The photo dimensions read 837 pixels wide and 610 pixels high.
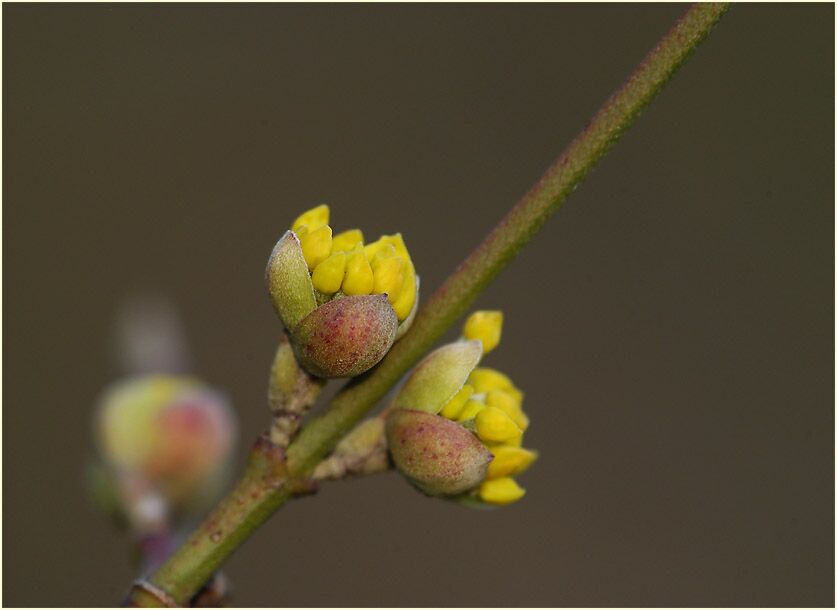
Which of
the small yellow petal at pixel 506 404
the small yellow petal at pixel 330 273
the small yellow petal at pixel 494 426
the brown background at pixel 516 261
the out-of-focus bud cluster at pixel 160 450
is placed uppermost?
the brown background at pixel 516 261

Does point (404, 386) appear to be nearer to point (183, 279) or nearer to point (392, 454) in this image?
point (392, 454)

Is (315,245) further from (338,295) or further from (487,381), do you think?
(487,381)

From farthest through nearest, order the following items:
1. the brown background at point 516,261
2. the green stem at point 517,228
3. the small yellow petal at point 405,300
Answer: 1. the brown background at point 516,261
2. the small yellow petal at point 405,300
3. the green stem at point 517,228

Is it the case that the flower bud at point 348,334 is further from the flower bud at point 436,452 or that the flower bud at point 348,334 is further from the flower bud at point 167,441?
the flower bud at point 167,441

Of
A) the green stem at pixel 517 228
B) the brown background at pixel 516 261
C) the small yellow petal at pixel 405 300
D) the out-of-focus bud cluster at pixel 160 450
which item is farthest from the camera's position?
the brown background at pixel 516 261

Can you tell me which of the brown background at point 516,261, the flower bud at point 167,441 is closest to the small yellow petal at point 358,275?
the flower bud at point 167,441

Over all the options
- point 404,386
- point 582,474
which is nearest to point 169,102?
point 582,474

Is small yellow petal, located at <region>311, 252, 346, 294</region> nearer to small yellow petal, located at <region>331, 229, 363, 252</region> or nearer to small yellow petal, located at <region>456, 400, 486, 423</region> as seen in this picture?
small yellow petal, located at <region>331, 229, 363, 252</region>
